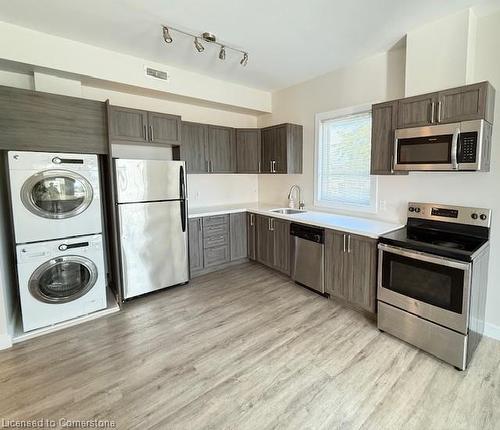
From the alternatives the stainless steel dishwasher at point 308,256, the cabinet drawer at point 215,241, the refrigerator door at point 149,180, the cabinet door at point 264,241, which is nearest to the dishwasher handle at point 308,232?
the stainless steel dishwasher at point 308,256

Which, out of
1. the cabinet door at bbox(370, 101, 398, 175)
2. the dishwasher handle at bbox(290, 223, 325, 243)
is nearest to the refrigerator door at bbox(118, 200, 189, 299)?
the dishwasher handle at bbox(290, 223, 325, 243)

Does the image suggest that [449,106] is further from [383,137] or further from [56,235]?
[56,235]

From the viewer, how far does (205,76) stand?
3.92m

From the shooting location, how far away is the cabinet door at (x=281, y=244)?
3795 millimetres

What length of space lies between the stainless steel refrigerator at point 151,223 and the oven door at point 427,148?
8.22 feet

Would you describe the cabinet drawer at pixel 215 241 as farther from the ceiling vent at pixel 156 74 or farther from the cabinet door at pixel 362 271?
the ceiling vent at pixel 156 74

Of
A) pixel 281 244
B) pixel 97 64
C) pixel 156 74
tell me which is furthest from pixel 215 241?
pixel 97 64

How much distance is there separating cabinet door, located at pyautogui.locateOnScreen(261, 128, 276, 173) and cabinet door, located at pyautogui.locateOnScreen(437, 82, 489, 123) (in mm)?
2370

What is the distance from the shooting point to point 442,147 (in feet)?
7.82

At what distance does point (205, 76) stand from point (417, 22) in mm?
2625

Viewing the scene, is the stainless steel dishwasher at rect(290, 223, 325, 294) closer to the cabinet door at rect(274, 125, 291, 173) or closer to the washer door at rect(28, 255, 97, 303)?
the cabinet door at rect(274, 125, 291, 173)

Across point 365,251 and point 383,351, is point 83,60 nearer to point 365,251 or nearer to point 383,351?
point 365,251

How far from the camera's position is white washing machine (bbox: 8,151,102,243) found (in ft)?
8.01

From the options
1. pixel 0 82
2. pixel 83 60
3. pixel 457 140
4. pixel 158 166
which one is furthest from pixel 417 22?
pixel 0 82
